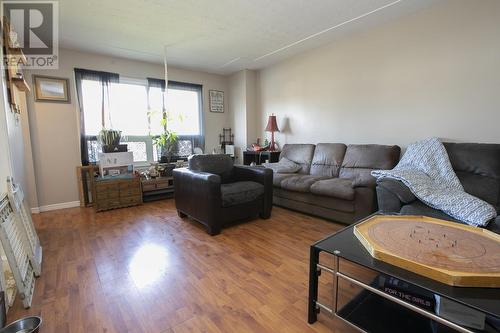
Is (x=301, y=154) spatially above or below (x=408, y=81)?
below

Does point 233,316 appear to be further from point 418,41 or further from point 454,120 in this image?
point 418,41

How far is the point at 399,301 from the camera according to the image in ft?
3.33

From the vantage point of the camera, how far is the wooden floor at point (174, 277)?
1418 millimetres

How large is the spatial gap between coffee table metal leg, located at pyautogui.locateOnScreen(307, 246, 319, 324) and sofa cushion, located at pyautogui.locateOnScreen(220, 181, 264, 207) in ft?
4.88

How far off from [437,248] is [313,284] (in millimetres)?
634

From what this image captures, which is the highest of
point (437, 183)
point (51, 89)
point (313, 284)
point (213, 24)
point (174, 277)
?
point (213, 24)

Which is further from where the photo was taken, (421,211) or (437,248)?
(421,211)

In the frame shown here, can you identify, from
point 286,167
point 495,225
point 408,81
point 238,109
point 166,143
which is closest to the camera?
point 495,225

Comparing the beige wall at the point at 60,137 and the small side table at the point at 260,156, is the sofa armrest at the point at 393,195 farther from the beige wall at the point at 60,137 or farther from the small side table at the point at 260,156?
the beige wall at the point at 60,137

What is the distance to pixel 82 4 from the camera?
2.46 metres

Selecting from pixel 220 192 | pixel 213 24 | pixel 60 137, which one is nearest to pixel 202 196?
pixel 220 192

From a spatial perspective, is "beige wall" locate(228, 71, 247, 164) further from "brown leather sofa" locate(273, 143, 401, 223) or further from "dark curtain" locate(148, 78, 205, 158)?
"brown leather sofa" locate(273, 143, 401, 223)

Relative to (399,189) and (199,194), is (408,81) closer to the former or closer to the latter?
(399,189)

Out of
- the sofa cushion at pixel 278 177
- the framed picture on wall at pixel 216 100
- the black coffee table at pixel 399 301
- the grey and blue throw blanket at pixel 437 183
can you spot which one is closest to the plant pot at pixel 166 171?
the framed picture on wall at pixel 216 100
